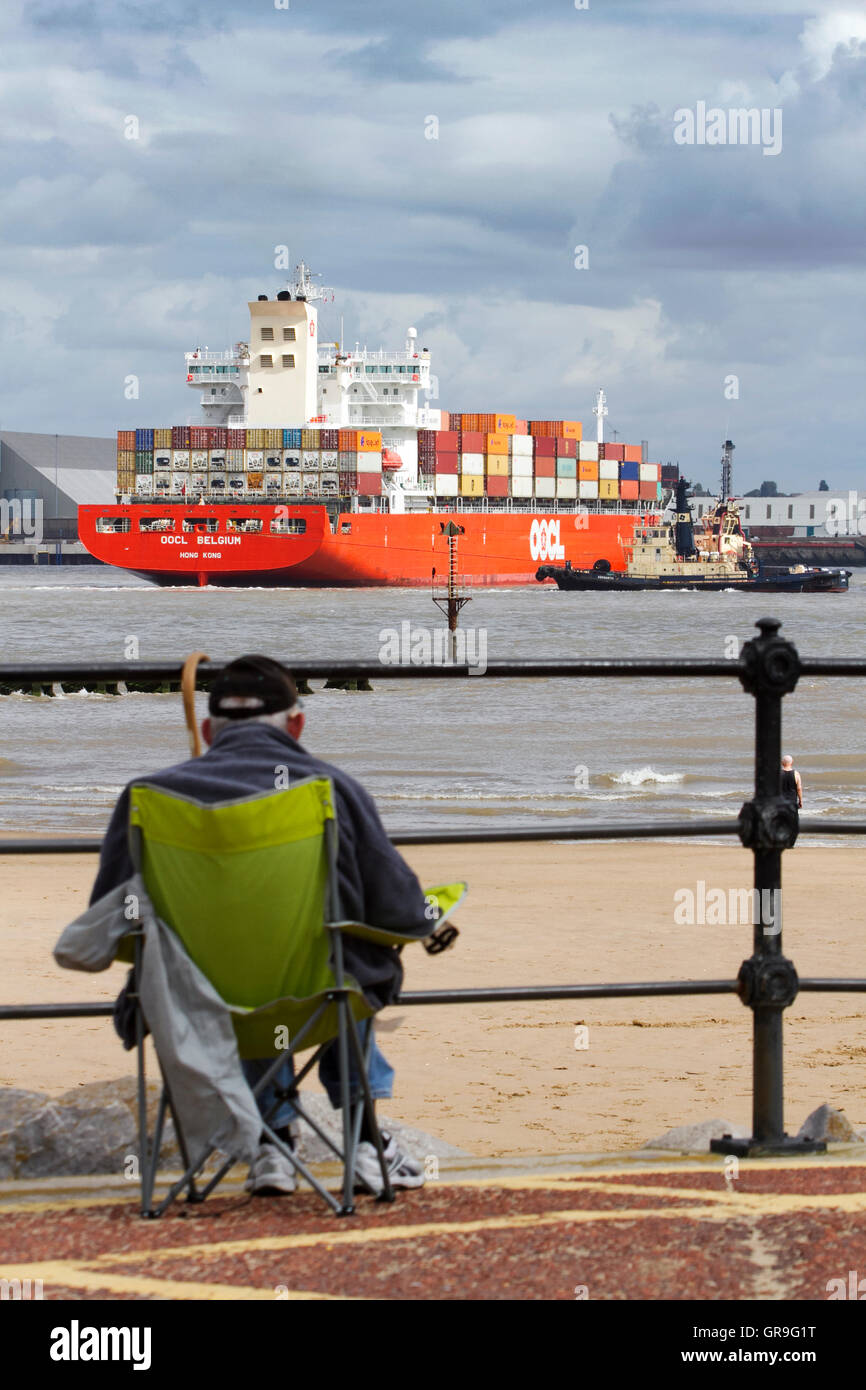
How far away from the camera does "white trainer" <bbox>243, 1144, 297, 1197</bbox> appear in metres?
2.61

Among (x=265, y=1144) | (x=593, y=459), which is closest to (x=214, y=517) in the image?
(x=593, y=459)

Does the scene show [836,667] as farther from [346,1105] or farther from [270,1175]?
[270,1175]

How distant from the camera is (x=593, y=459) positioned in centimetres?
7281

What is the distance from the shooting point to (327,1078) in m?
2.73

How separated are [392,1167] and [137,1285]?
561mm

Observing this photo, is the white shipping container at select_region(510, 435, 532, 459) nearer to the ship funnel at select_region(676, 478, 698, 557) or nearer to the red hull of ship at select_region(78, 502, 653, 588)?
the red hull of ship at select_region(78, 502, 653, 588)

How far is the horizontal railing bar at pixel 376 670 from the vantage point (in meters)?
2.90

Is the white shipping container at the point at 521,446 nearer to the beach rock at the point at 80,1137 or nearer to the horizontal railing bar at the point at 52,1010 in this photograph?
the beach rock at the point at 80,1137

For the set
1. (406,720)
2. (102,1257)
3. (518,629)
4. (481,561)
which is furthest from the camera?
(481,561)

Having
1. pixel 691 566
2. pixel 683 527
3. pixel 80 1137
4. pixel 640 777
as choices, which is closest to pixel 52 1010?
pixel 80 1137

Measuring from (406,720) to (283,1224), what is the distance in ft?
68.8

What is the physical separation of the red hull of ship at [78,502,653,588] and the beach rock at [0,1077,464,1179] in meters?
57.3

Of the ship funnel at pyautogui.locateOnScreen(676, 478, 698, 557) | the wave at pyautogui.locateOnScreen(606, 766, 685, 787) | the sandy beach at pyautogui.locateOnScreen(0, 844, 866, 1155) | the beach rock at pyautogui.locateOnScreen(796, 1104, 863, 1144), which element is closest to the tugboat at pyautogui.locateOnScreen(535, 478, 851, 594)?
the ship funnel at pyautogui.locateOnScreen(676, 478, 698, 557)
